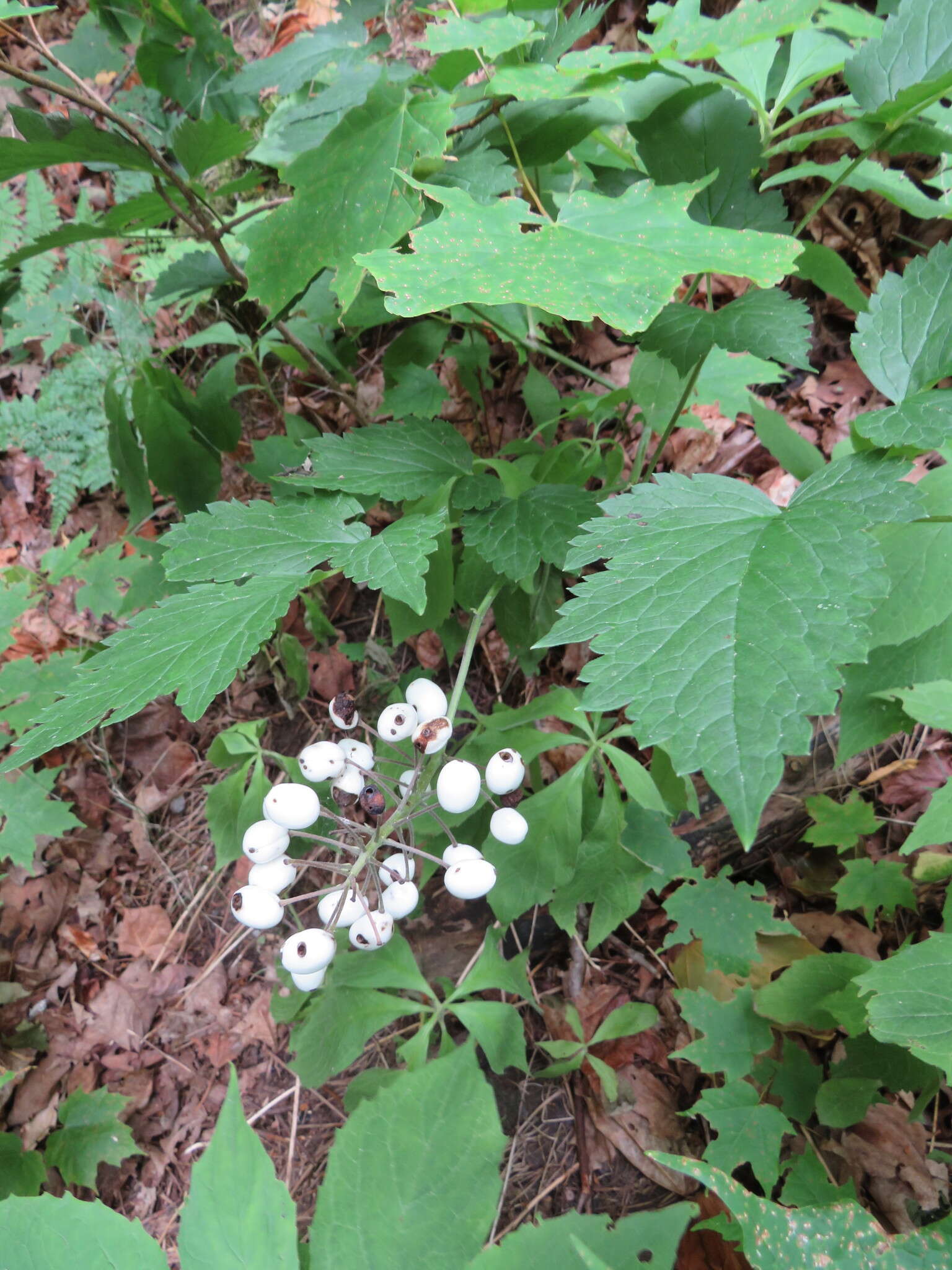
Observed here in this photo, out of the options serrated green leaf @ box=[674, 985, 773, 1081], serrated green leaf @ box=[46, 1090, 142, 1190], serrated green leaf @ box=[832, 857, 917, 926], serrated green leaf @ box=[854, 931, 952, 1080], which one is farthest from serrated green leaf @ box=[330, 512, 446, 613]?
serrated green leaf @ box=[46, 1090, 142, 1190]

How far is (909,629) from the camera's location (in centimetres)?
112

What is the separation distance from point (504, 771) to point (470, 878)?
158mm

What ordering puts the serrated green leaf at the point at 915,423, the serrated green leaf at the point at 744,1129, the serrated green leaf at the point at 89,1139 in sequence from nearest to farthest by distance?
the serrated green leaf at the point at 915,423 → the serrated green leaf at the point at 744,1129 → the serrated green leaf at the point at 89,1139

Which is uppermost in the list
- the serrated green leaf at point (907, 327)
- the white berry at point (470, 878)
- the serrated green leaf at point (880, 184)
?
the serrated green leaf at point (880, 184)

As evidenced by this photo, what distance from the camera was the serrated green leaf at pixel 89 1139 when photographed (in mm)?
2072

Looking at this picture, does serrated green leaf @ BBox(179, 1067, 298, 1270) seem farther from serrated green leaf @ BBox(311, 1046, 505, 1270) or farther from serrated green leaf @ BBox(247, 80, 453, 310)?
serrated green leaf @ BBox(247, 80, 453, 310)

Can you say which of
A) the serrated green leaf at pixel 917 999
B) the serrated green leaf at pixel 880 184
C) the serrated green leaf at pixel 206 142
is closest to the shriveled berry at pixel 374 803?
the serrated green leaf at pixel 917 999

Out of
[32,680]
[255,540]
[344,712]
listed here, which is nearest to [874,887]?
[344,712]

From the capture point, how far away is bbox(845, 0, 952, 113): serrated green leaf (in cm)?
115

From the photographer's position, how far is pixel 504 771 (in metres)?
1.03

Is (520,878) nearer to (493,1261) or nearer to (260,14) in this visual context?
(493,1261)

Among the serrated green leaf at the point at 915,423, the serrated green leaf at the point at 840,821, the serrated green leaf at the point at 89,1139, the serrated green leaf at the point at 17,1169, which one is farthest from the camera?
the serrated green leaf at the point at 89,1139

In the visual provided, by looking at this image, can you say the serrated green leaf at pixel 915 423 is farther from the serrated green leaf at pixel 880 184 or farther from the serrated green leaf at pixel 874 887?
the serrated green leaf at pixel 874 887

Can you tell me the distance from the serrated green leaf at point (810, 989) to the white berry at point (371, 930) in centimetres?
103
